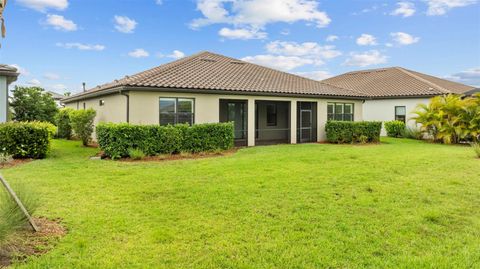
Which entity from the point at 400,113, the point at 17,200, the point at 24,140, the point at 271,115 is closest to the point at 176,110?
the point at 24,140

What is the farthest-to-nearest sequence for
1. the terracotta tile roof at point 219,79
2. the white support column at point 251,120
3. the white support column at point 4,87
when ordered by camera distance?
the white support column at point 251,120
the terracotta tile roof at point 219,79
the white support column at point 4,87

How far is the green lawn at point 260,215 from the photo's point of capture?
407 centimetres

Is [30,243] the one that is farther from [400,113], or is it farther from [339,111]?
[400,113]

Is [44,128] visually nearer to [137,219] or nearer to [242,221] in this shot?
[137,219]

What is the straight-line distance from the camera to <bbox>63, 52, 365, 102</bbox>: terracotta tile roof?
49.3ft

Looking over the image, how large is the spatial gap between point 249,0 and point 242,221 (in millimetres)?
15286

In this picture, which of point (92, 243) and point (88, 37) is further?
point (88, 37)

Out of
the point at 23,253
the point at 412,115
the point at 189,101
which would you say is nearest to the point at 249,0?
the point at 189,101

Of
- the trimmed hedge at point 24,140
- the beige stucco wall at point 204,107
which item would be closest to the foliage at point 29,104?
the trimmed hedge at point 24,140

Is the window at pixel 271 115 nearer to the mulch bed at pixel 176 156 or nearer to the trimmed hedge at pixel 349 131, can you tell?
the trimmed hedge at pixel 349 131

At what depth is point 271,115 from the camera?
21.6m

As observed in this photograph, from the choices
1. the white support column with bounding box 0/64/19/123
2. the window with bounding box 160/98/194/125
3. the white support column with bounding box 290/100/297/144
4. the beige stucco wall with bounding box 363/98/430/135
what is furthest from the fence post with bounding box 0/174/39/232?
the beige stucco wall with bounding box 363/98/430/135

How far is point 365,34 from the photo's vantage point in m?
24.1

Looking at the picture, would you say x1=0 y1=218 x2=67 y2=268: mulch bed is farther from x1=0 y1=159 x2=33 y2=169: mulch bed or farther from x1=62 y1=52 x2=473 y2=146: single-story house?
x1=62 y1=52 x2=473 y2=146: single-story house
